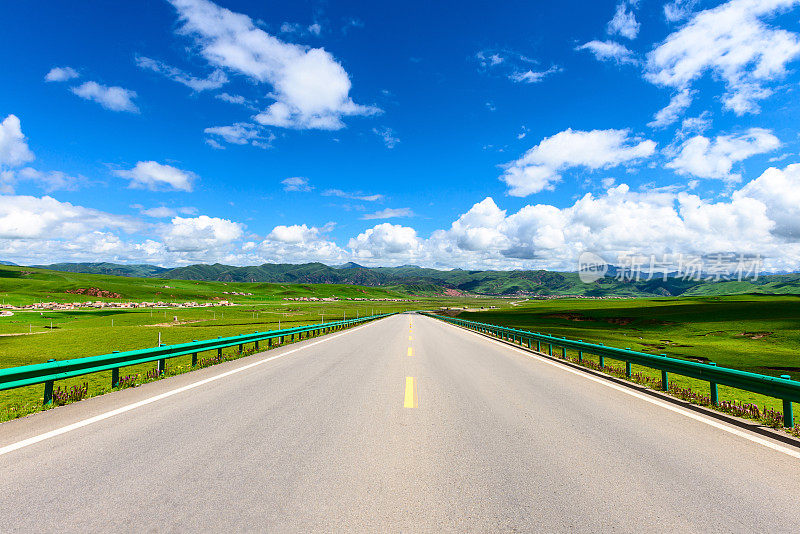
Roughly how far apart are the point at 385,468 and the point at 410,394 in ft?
13.0

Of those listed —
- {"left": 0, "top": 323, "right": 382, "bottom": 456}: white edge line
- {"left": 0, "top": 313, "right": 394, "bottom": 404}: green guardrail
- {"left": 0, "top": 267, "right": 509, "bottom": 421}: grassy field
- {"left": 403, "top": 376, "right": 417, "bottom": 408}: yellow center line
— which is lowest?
{"left": 0, "top": 267, "right": 509, "bottom": 421}: grassy field

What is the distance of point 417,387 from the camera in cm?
904

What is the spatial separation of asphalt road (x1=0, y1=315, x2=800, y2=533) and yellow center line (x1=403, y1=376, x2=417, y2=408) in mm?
62

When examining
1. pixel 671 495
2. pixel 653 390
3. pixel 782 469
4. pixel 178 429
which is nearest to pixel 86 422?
pixel 178 429

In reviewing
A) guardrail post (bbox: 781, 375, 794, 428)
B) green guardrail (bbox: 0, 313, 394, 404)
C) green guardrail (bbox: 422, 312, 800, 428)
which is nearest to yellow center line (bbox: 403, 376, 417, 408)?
green guardrail (bbox: 422, 312, 800, 428)

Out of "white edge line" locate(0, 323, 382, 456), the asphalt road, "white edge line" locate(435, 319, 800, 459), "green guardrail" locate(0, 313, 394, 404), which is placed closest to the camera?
the asphalt road

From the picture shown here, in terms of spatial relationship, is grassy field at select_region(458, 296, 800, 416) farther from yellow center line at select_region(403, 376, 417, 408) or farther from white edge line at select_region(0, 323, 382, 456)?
white edge line at select_region(0, 323, 382, 456)

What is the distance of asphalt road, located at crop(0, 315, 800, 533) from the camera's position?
3.29 m

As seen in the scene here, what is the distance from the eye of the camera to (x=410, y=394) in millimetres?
8242

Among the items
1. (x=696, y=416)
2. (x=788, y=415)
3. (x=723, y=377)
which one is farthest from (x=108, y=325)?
(x=788, y=415)

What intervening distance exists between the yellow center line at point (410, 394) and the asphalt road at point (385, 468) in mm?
62

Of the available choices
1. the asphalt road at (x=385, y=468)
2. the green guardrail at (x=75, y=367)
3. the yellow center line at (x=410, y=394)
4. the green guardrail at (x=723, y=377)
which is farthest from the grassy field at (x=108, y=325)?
the green guardrail at (x=723, y=377)

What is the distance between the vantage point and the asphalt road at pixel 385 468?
3.29 metres

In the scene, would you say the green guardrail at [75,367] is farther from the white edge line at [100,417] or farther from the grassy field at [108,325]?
the white edge line at [100,417]
